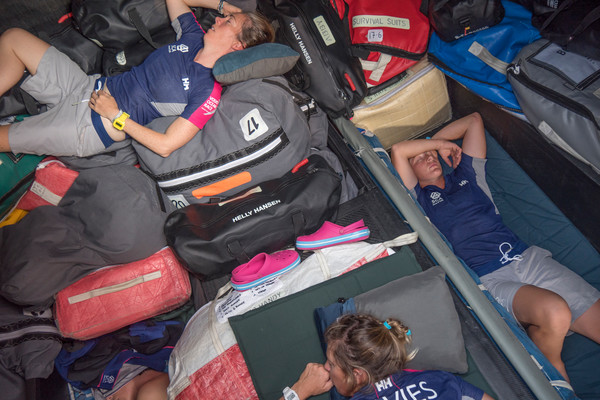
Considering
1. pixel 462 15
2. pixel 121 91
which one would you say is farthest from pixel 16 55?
pixel 462 15

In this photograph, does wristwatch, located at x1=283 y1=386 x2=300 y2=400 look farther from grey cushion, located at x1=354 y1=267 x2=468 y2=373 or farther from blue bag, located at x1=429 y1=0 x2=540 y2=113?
blue bag, located at x1=429 y1=0 x2=540 y2=113

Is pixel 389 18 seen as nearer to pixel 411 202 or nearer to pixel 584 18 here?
pixel 584 18

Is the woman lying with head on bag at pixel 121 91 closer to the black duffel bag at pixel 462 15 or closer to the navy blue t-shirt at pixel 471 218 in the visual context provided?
the black duffel bag at pixel 462 15

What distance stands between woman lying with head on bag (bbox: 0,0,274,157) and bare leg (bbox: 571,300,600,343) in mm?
2239

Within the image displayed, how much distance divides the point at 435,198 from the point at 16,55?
2.55 m

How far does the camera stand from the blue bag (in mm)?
2168

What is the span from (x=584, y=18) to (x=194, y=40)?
201 centimetres

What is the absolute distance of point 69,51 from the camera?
226 cm

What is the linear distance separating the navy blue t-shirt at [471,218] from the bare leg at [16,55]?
2.29 m

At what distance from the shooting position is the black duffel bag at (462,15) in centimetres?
213

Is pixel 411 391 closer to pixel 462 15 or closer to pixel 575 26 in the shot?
pixel 575 26

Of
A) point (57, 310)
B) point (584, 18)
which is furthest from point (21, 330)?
point (584, 18)

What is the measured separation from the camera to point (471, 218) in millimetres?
2314

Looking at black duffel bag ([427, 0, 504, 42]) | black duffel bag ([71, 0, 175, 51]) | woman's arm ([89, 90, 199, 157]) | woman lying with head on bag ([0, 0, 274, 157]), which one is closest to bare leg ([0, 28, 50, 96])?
woman lying with head on bag ([0, 0, 274, 157])
